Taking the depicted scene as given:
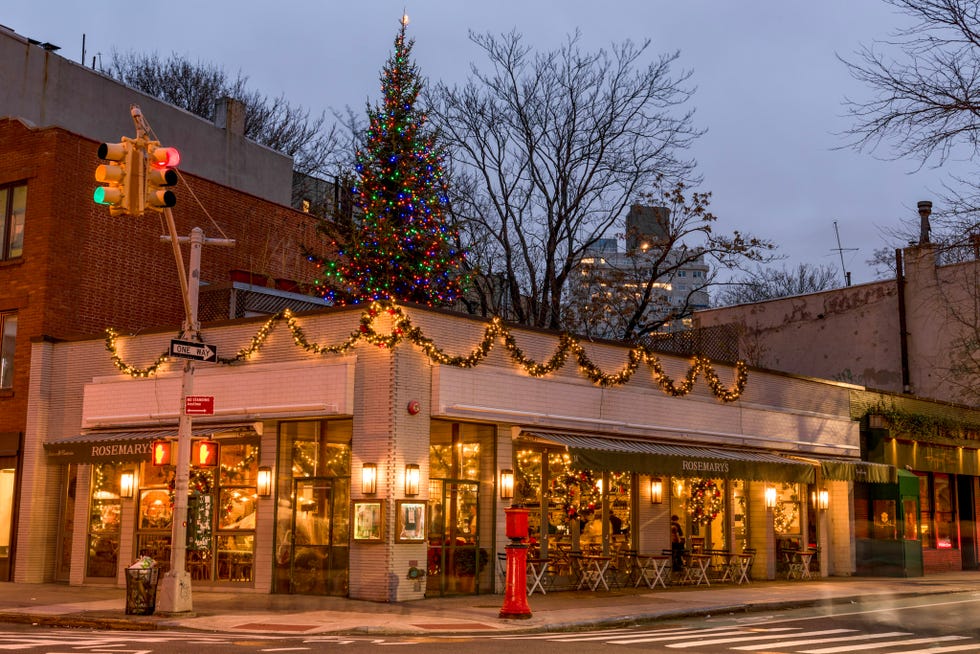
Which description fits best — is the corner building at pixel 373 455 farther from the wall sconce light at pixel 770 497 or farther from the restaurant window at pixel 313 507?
the wall sconce light at pixel 770 497

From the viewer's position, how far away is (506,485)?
2216cm

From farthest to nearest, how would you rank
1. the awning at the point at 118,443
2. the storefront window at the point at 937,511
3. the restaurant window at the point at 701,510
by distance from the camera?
the storefront window at the point at 937,511 → the restaurant window at the point at 701,510 → the awning at the point at 118,443

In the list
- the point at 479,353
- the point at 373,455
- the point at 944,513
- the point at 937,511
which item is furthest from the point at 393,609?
the point at 944,513

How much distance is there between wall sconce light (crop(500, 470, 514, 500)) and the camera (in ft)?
72.6

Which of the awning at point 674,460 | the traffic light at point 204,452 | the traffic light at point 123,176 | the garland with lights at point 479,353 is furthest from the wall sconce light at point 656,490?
the traffic light at point 123,176

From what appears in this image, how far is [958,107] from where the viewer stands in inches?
637

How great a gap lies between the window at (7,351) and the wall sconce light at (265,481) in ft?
26.7

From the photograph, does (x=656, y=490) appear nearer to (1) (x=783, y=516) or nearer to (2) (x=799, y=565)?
(1) (x=783, y=516)

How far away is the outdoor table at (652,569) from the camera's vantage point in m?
24.6

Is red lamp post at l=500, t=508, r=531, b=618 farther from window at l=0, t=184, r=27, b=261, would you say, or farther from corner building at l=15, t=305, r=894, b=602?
window at l=0, t=184, r=27, b=261

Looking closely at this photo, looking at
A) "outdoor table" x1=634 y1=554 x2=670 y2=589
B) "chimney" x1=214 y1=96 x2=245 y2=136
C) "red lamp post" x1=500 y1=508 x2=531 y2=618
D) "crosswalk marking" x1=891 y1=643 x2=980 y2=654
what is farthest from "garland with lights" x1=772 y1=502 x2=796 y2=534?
"chimney" x1=214 y1=96 x2=245 y2=136

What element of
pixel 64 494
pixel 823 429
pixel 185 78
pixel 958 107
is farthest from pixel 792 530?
pixel 185 78

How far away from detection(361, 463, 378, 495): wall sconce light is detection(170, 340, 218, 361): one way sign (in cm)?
359

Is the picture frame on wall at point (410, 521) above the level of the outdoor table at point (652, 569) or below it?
above
